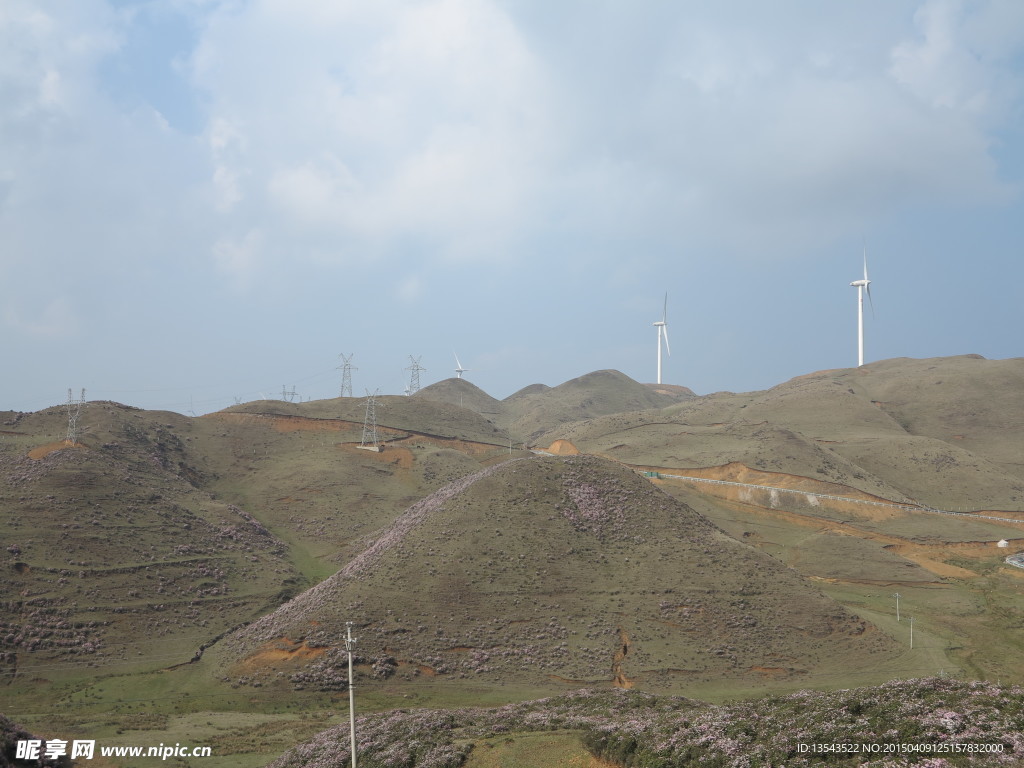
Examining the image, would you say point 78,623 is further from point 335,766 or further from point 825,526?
point 825,526

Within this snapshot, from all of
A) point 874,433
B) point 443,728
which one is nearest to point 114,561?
point 443,728

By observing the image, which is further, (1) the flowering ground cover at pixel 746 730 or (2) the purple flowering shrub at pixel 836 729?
(1) the flowering ground cover at pixel 746 730

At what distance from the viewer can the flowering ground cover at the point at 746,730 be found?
19.1 meters

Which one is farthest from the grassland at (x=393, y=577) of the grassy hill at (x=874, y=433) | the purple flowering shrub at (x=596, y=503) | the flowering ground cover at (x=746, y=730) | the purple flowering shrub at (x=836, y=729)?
the purple flowering shrub at (x=836, y=729)

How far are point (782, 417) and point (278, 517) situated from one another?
94.2 metres

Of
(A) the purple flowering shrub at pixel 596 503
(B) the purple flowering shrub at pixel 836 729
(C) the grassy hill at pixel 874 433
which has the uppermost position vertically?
(C) the grassy hill at pixel 874 433

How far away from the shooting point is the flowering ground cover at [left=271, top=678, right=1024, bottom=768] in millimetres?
19109

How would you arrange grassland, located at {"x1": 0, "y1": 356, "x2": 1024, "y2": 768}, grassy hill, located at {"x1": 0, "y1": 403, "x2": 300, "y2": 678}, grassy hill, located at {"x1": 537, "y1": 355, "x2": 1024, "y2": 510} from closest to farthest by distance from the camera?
1. grassland, located at {"x1": 0, "y1": 356, "x2": 1024, "y2": 768}
2. grassy hill, located at {"x1": 0, "y1": 403, "x2": 300, "y2": 678}
3. grassy hill, located at {"x1": 537, "y1": 355, "x2": 1024, "y2": 510}

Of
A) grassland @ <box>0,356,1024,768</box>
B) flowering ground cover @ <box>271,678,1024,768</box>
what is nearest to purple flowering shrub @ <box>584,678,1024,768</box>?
flowering ground cover @ <box>271,678,1024,768</box>

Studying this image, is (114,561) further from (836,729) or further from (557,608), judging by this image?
(836,729)

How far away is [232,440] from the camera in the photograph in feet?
311

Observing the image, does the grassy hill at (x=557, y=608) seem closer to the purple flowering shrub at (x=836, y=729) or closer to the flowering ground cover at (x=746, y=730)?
the flowering ground cover at (x=746, y=730)

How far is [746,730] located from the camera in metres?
22.8

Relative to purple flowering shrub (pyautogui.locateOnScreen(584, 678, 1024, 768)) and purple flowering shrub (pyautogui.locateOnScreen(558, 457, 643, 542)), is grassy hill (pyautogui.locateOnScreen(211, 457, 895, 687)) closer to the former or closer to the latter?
purple flowering shrub (pyautogui.locateOnScreen(558, 457, 643, 542))
